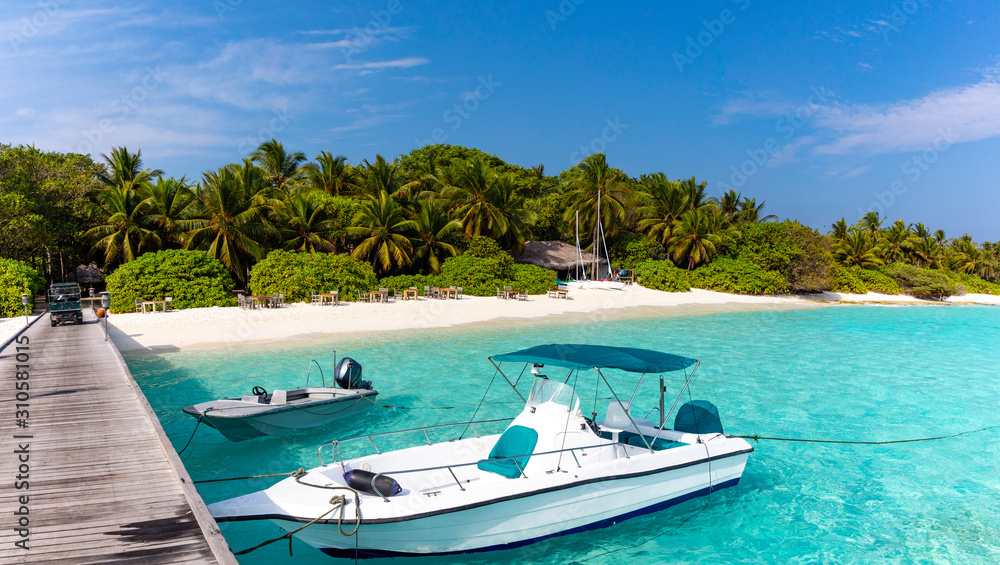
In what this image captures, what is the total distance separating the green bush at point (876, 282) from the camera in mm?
48219

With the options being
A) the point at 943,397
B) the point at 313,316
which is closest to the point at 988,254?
the point at 943,397

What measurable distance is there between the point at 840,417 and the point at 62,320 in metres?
22.9

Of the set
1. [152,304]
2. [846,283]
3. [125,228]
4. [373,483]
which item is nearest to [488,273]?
[152,304]

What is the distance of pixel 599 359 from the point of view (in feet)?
25.1

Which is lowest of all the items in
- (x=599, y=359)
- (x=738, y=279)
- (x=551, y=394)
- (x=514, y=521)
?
(x=514, y=521)

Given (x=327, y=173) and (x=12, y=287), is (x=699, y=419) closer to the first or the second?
(x=12, y=287)

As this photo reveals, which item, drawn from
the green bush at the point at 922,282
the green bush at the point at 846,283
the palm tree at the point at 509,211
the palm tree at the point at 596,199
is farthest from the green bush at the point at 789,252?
the palm tree at the point at 509,211

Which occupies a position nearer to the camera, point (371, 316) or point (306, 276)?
point (371, 316)

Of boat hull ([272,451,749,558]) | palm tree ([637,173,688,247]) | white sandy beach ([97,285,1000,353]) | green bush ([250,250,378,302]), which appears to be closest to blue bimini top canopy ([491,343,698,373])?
boat hull ([272,451,749,558])

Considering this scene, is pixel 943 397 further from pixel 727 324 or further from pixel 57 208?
pixel 57 208

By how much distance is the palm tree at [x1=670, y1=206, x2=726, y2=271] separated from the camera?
138 ft

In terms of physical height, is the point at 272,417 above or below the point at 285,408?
below

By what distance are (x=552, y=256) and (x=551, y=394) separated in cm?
3472

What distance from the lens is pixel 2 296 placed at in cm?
2116
